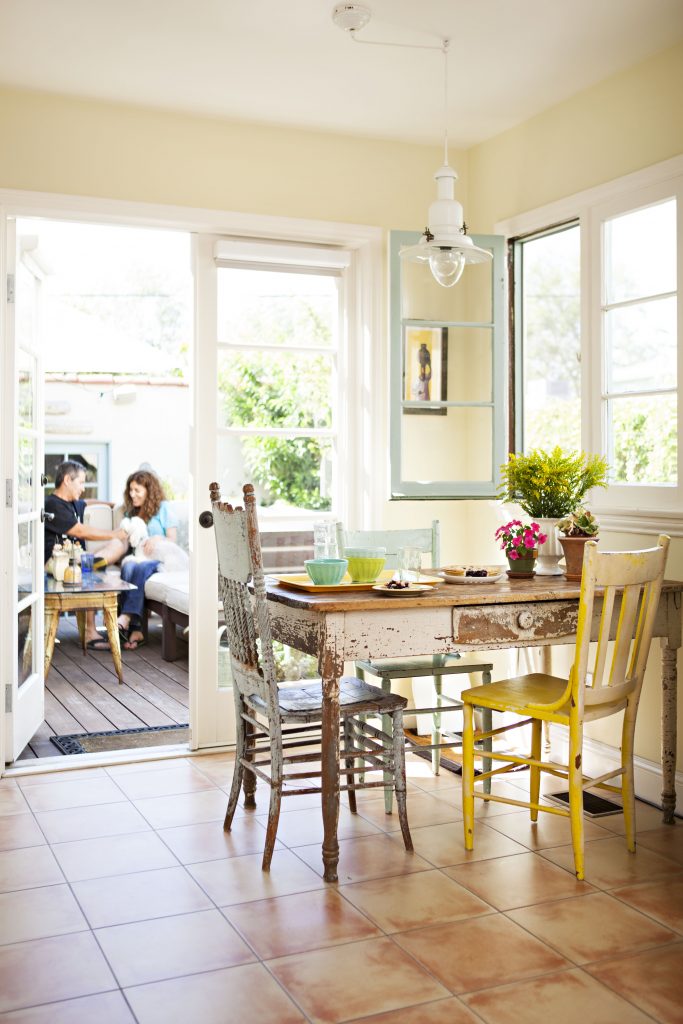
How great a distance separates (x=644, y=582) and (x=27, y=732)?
2735 mm

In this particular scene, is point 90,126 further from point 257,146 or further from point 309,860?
point 309,860

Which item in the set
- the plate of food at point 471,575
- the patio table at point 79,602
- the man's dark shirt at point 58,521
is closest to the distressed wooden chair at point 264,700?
the plate of food at point 471,575

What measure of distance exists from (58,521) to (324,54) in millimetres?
3722

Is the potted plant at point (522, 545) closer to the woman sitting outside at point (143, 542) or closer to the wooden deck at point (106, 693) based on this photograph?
the wooden deck at point (106, 693)

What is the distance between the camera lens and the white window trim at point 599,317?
138 inches

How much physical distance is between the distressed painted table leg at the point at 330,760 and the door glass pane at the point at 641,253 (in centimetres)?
193

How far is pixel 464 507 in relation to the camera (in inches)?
188

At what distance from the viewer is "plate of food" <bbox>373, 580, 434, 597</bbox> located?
9.80 ft

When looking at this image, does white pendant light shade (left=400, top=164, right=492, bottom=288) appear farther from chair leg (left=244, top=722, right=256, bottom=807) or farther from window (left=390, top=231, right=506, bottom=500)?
chair leg (left=244, top=722, right=256, bottom=807)

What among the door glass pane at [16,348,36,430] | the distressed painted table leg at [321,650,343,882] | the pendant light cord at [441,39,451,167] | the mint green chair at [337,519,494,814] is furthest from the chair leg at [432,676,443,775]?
the door glass pane at [16,348,36,430]

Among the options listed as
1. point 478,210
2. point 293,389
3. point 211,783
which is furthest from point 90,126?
point 211,783

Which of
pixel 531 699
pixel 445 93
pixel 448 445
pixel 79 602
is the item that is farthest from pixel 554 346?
pixel 531 699

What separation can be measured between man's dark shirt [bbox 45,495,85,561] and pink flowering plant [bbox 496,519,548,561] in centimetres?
367

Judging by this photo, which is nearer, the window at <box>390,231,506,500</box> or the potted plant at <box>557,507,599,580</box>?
the potted plant at <box>557,507,599,580</box>
